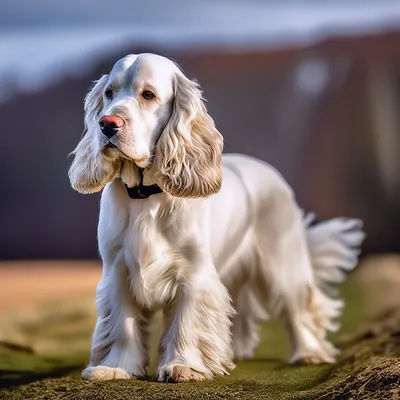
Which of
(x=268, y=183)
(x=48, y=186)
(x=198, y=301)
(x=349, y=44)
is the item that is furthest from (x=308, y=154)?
(x=198, y=301)

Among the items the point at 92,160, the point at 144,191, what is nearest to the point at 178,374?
the point at 144,191

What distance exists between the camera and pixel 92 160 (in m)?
2.29

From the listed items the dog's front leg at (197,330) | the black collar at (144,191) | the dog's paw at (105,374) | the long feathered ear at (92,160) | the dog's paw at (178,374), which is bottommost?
the dog's paw at (105,374)

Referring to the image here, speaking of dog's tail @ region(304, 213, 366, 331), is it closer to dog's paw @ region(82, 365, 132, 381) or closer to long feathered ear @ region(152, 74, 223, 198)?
long feathered ear @ region(152, 74, 223, 198)

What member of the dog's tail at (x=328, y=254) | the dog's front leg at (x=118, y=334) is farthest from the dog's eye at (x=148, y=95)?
the dog's tail at (x=328, y=254)

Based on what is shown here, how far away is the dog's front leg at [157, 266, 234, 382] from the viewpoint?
2.29 m

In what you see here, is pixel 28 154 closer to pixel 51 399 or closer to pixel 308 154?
pixel 308 154

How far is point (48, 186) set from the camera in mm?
4066

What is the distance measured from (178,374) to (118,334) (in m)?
0.21

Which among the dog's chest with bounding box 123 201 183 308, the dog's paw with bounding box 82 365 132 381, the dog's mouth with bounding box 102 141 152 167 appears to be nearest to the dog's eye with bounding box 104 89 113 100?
the dog's mouth with bounding box 102 141 152 167

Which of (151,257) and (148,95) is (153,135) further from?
(151,257)

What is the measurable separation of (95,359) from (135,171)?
511 millimetres

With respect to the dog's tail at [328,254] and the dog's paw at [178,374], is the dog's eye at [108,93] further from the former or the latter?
the dog's tail at [328,254]

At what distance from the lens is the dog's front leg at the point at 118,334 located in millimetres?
2326
